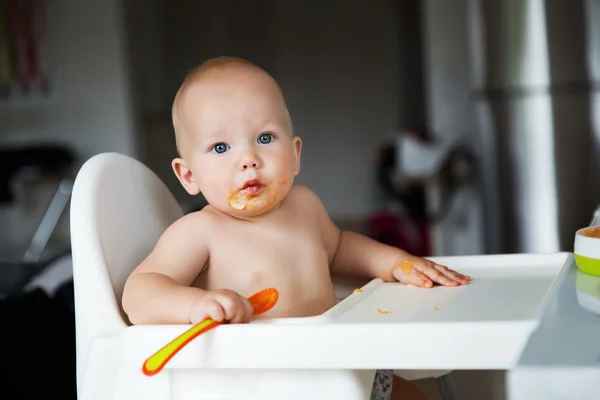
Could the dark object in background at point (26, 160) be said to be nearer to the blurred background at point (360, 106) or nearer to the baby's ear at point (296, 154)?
the blurred background at point (360, 106)

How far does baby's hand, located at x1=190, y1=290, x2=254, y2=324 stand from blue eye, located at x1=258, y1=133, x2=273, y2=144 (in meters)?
0.20

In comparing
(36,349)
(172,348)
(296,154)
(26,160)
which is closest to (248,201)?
(296,154)

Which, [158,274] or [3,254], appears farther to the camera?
[3,254]

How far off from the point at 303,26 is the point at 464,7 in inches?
120

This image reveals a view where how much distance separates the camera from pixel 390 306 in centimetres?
68

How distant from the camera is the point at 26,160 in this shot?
402 cm

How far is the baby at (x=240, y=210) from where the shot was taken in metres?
0.76

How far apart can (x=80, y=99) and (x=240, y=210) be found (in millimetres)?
3834

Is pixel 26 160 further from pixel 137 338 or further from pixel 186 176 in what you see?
pixel 137 338

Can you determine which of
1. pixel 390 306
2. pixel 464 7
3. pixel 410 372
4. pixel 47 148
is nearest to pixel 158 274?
pixel 390 306

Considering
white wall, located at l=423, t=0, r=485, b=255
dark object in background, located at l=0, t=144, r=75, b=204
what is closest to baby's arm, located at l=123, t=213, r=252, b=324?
white wall, located at l=423, t=0, r=485, b=255

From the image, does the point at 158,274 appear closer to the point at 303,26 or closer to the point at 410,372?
the point at 410,372

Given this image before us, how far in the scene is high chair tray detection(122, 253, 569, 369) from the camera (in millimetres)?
540

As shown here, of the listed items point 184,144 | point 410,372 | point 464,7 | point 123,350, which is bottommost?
point 410,372
